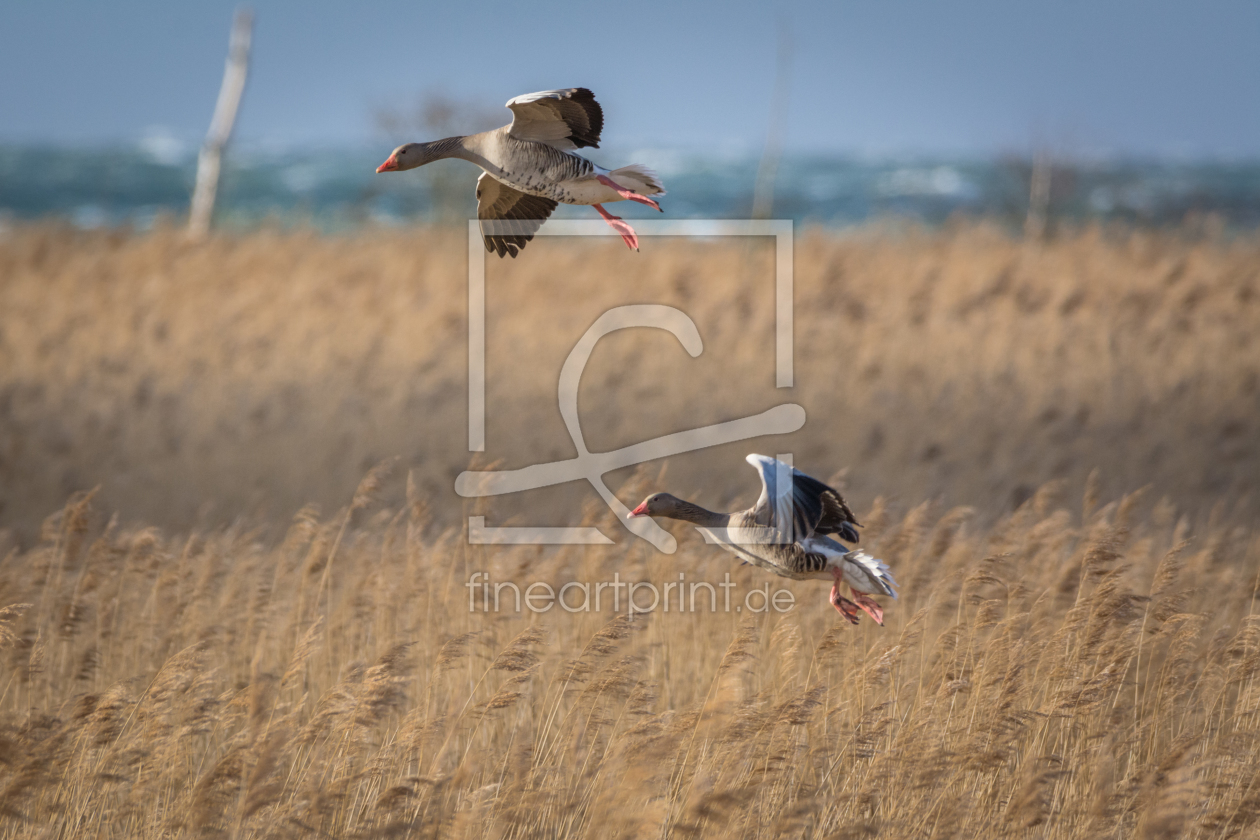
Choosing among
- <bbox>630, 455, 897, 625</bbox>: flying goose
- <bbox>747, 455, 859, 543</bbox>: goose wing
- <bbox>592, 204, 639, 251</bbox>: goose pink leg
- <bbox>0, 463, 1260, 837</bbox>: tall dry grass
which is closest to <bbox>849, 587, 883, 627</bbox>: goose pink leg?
<bbox>630, 455, 897, 625</bbox>: flying goose

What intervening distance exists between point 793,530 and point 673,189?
54.8 meters

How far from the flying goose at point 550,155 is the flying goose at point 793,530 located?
37.3 inches

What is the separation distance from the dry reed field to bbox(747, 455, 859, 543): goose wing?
104cm

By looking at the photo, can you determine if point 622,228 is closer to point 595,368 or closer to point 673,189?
point 595,368

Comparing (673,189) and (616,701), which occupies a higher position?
(673,189)

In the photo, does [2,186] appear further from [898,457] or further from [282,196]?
[898,457]

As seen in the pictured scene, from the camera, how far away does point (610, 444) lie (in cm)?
1064

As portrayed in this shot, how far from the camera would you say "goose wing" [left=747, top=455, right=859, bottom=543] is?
10.6 feet

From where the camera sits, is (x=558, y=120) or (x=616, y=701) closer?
(x=558, y=120)

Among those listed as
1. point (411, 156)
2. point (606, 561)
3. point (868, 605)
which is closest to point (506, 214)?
point (411, 156)

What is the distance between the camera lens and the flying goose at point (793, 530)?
322 centimetres

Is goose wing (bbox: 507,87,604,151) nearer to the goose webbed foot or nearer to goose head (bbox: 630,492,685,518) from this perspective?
goose head (bbox: 630,492,685,518)

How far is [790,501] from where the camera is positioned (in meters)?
3.29

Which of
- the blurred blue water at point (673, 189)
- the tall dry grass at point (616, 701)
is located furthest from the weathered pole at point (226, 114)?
the tall dry grass at point (616, 701)
